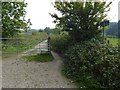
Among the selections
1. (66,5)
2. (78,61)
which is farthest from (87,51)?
(66,5)

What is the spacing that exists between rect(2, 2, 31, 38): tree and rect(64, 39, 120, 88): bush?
25.1 feet

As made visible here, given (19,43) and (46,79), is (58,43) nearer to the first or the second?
(19,43)

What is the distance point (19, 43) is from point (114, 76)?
10121 millimetres

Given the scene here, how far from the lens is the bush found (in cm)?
587

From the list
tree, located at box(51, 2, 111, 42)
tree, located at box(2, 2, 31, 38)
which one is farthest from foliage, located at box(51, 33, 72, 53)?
tree, located at box(2, 2, 31, 38)

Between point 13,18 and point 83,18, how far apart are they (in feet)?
18.4

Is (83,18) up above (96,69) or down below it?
above

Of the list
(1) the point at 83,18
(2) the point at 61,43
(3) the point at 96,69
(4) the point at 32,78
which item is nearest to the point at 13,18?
(2) the point at 61,43

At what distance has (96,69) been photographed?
22.2ft

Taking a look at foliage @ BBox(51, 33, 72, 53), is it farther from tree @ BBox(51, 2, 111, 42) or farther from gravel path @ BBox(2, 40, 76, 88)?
gravel path @ BBox(2, 40, 76, 88)

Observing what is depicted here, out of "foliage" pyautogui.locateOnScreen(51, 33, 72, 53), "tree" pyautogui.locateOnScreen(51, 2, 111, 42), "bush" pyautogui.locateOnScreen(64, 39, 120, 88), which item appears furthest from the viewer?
"foliage" pyautogui.locateOnScreen(51, 33, 72, 53)

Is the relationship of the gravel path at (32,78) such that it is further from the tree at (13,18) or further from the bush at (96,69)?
the tree at (13,18)

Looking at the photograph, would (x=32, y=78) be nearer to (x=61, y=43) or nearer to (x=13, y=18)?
(x=61, y=43)

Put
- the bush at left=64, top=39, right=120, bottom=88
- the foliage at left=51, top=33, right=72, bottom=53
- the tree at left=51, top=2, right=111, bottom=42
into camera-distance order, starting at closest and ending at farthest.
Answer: the bush at left=64, top=39, right=120, bottom=88
the tree at left=51, top=2, right=111, bottom=42
the foliage at left=51, top=33, right=72, bottom=53
